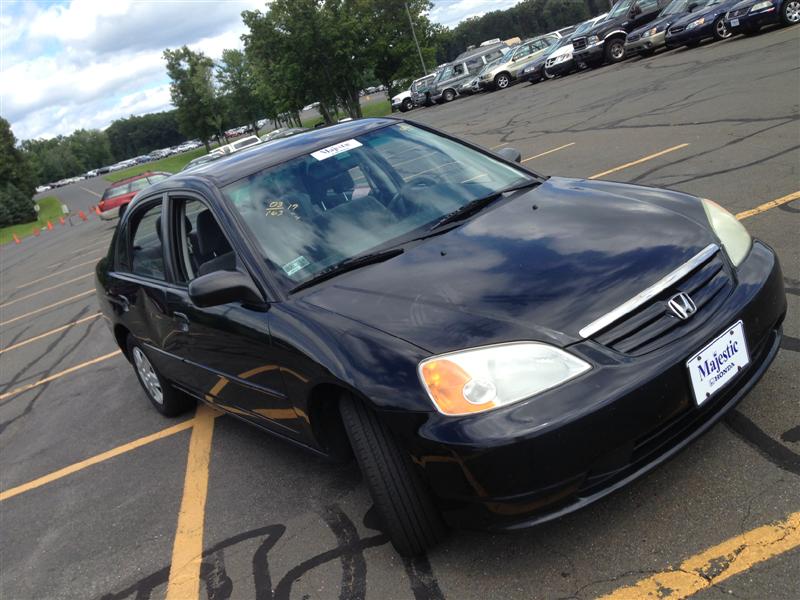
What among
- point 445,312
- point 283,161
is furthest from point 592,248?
point 283,161

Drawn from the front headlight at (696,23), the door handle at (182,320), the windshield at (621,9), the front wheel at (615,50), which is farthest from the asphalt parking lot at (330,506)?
the windshield at (621,9)

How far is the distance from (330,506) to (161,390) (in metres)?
2.18

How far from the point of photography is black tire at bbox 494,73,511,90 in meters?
31.5

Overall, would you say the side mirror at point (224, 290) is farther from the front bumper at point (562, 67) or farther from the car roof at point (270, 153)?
the front bumper at point (562, 67)

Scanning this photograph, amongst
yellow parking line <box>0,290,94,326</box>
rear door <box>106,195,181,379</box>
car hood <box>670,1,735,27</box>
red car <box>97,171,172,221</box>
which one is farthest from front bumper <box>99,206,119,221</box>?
rear door <box>106,195,181,379</box>

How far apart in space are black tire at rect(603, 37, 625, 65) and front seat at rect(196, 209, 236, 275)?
22.8 meters

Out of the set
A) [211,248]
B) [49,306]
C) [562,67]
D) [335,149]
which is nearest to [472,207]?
[335,149]

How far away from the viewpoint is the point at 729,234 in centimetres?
311

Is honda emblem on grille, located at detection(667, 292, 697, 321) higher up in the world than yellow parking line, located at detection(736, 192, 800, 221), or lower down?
higher up

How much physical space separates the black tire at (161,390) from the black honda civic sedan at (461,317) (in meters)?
1.08

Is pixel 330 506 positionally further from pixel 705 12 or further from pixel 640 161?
pixel 705 12

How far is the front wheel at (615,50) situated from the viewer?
23.9 metres

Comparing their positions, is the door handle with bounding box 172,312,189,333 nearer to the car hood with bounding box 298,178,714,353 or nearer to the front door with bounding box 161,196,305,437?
the front door with bounding box 161,196,305,437

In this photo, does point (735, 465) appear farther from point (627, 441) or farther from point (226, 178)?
point (226, 178)
